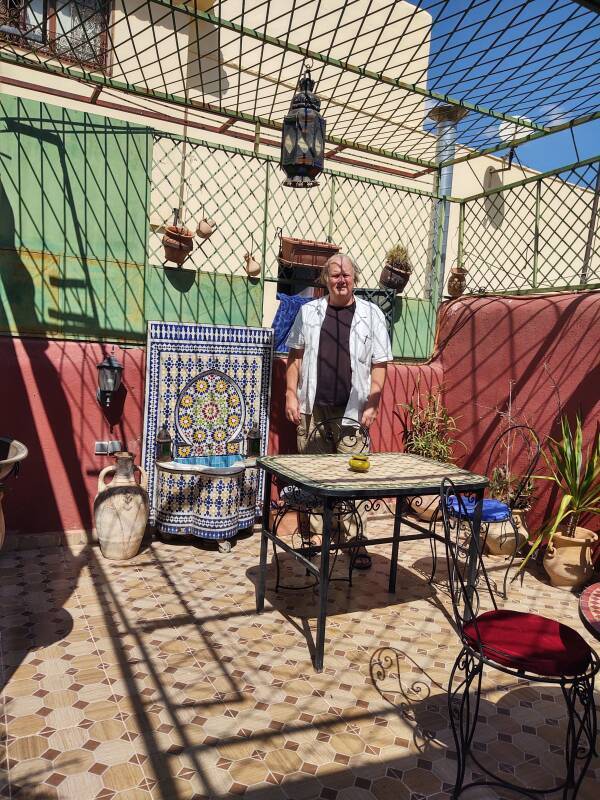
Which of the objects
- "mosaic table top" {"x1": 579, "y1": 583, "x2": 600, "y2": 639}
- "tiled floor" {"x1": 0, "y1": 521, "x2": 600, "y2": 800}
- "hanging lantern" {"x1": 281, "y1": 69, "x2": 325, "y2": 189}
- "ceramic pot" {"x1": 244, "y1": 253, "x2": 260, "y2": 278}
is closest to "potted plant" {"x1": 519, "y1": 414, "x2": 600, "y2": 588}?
"tiled floor" {"x1": 0, "y1": 521, "x2": 600, "y2": 800}

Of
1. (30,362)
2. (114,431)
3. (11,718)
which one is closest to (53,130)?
(30,362)

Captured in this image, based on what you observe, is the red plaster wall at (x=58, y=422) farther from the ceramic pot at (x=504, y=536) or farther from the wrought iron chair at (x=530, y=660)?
the wrought iron chair at (x=530, y=660)

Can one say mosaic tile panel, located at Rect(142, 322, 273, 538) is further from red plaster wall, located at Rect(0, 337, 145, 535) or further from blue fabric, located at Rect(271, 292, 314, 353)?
blue fabric, located at Rect(271, 292, 314, 353)

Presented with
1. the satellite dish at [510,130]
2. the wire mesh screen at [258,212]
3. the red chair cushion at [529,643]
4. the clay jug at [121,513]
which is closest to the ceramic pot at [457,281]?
the wire mesh screen at [258,212]

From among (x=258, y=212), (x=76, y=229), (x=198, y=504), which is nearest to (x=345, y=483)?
(x=198, y=504)

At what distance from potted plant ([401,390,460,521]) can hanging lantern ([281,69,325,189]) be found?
2.62 m

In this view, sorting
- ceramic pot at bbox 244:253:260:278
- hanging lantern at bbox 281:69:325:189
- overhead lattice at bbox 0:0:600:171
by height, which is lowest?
ceramic pot at bbox 244:253:260:278

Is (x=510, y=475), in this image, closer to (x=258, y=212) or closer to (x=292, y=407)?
(x=292, y=407)

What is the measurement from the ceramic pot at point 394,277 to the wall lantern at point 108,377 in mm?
2625

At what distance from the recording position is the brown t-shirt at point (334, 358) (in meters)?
3.98

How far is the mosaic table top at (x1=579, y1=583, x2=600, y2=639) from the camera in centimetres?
174

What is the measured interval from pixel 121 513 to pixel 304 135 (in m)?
2.65

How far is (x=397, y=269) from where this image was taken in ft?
18.2

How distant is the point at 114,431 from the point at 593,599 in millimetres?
3423
